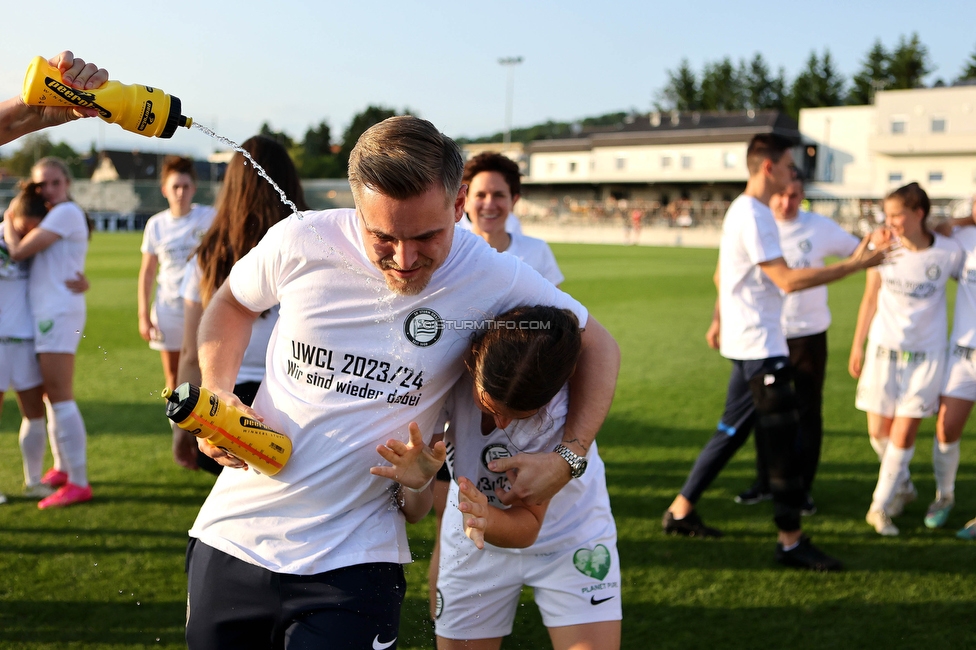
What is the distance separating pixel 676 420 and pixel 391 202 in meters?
7.35

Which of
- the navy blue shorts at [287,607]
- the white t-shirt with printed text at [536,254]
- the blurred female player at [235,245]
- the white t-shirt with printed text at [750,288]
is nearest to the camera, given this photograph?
the navy blue shorts at [287,607]

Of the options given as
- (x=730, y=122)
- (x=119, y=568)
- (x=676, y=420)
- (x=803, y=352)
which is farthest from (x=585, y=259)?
(x=730, y=122)

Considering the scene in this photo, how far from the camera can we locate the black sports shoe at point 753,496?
637cm

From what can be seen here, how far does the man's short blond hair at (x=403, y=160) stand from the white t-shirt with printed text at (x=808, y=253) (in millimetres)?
5055

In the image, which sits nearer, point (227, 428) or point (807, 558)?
point (227, 428)

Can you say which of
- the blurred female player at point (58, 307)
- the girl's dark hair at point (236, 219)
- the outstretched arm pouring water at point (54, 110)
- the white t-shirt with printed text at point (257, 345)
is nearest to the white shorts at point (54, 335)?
the blurred female player at point (58, 307)

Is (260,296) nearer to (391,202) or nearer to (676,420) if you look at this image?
(391,202)

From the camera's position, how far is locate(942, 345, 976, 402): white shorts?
5.80 m

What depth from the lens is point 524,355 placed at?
7.45 feet

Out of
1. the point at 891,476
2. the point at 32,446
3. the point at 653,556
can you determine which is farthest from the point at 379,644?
the point at 32,446

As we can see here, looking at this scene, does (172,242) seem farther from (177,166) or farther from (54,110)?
(54,110)

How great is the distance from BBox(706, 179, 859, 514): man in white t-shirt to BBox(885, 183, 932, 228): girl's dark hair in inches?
28.0

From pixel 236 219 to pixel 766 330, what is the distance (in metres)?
3.30
